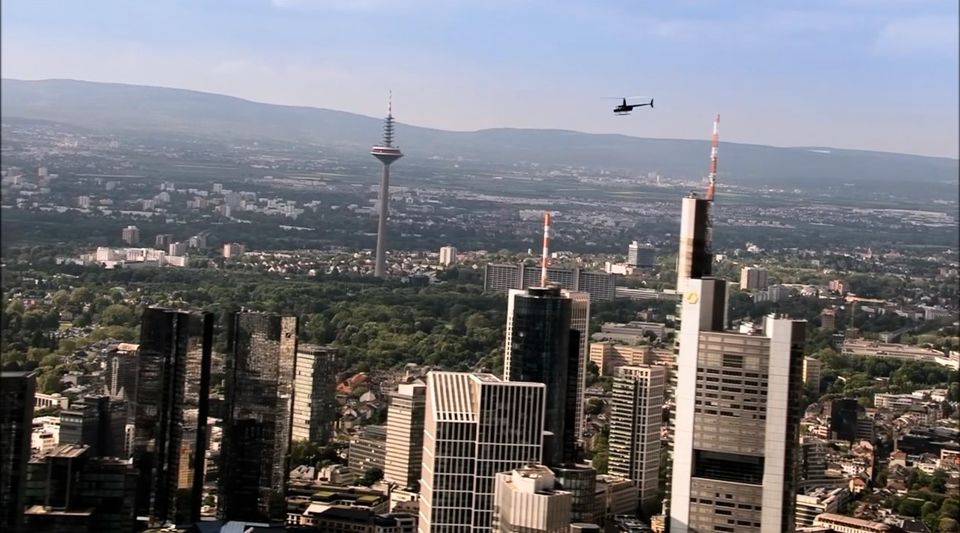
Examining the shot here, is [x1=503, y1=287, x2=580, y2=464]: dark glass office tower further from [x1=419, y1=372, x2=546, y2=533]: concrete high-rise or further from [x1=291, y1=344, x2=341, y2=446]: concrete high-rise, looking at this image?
[x1=291, y1=344, x2=341, y2=446]: concrete high-rise

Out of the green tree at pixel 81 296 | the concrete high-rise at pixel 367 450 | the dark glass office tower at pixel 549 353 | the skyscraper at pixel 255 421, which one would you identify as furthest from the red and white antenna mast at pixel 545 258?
the green tree at pixel 81 296

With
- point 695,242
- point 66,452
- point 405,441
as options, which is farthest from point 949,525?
point 66,452

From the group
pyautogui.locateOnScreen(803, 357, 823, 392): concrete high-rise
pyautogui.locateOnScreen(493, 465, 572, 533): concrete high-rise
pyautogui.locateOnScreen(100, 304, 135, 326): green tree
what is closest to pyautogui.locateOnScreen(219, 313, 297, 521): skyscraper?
pyautogui.locateOnScreen(493, 465, 572, 533): concrete high-rise

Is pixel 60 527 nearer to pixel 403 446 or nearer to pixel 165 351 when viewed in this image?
pixel 165 351

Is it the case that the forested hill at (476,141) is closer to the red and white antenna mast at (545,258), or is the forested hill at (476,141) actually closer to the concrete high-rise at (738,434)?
the red and white antenna mast at (545,258)

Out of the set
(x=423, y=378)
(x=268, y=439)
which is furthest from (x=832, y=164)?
(x=268, y=439)

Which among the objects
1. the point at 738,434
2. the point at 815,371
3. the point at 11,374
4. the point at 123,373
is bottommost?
the point at 123,373

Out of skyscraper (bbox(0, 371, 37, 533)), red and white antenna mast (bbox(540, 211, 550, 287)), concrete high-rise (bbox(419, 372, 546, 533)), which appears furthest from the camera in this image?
red and white antenna mast (bbox(540, 211, 550, 287))

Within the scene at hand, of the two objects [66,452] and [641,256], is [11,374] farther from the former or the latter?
[641,256]
